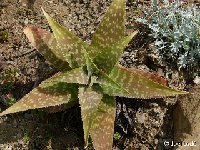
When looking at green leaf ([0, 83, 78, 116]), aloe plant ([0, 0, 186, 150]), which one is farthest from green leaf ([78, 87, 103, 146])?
green leaf ([0, 83, 78, 116])

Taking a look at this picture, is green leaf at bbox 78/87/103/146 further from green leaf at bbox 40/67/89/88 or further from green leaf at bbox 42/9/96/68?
green leaf at bbox 42/9/96/68

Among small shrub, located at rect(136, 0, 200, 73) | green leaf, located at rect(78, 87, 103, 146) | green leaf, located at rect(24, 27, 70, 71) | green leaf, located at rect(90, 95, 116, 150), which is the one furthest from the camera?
small shrub, located at rect(136, 0, 200, 73)

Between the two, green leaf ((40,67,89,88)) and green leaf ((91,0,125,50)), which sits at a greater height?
green leaf ((91,0,125,50))

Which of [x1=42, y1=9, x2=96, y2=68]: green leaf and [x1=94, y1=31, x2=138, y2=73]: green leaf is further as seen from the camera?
[x1=42, y1=9, x2=96, y2=68]: green leaf

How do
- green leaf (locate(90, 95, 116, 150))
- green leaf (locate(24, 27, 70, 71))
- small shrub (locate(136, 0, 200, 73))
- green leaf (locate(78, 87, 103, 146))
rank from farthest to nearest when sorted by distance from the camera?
small shrub (locate(136, 0, 200, 73))
green leaf (locate(24, 27, 70, 71))
green leaf (locate(90, 95, 116, 150))
green leaf (locate(78, 87, 103, 146))

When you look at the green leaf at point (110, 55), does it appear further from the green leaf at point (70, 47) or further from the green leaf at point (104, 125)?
the green leaf at point (104, 125)

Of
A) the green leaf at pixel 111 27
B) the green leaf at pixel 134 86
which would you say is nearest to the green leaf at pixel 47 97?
the green leaf at pixel 134 86

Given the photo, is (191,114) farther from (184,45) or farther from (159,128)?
(184,45)

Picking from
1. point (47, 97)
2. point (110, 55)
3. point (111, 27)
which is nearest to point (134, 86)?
point (110, 55)
